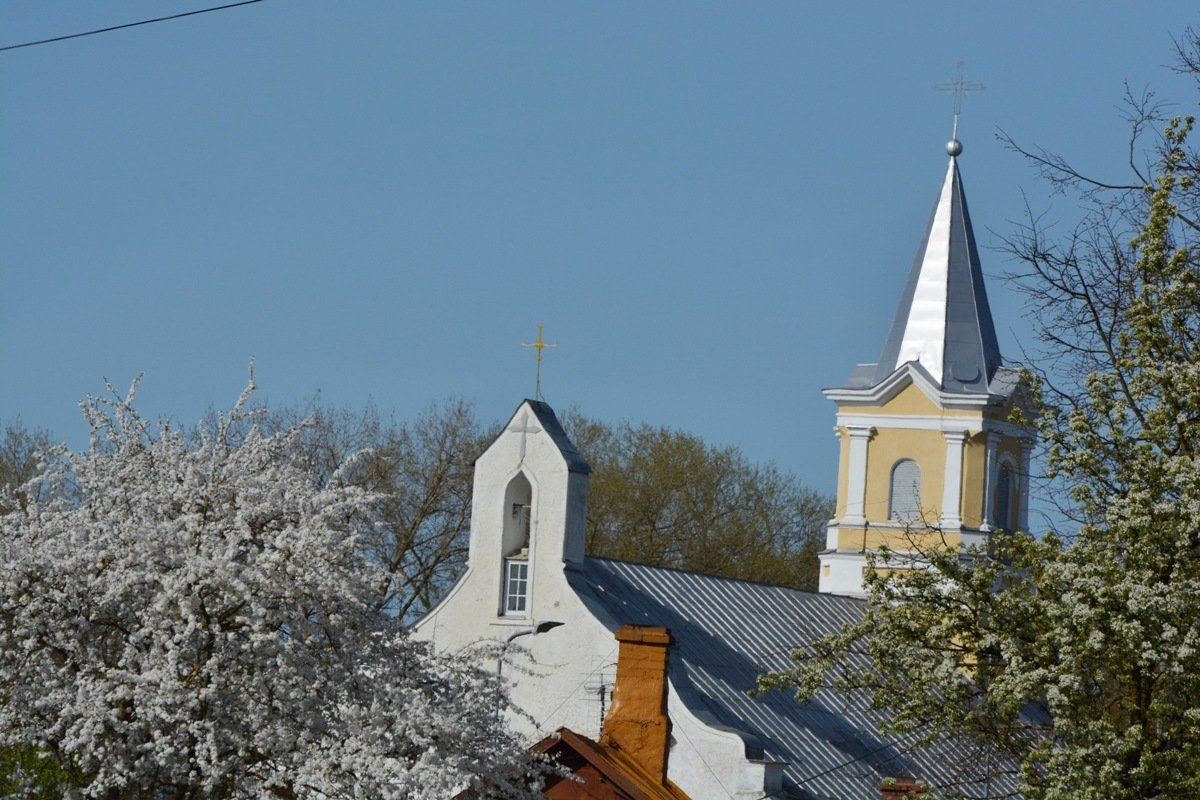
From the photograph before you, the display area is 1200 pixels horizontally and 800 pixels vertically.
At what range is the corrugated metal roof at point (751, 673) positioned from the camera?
28.3 m

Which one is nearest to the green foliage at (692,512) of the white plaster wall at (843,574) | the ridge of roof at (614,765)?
the white plaster wall at (843,574)

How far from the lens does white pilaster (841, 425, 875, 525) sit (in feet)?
133

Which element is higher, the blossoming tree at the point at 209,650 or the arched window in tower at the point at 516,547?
the arched window in tower at the point at 516,547

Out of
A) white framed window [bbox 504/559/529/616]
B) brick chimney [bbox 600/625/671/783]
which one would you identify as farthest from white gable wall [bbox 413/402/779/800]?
brick chimney [bbox 600/625/671/783]

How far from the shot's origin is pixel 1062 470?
16.0 meters

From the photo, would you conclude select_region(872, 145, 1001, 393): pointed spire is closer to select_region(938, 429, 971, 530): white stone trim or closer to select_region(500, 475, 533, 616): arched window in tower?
select_region(938, 429, 971, 530): white stone trim

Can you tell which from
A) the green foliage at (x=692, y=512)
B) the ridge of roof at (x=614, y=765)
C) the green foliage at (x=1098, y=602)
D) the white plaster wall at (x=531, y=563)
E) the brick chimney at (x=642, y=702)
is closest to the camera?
the green foliage at (x=1098, y=602)

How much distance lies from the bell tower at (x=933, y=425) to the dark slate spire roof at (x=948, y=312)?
20 mm

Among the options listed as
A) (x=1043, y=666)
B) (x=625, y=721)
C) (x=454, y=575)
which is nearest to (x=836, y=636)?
(x=1043, y=666)

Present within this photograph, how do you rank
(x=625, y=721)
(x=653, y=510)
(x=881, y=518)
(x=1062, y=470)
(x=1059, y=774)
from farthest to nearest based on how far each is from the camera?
1. (x=653, y=510)
2. (x=881, y=518)
3. (x=625, y=721)
4. (x=1062, y=470)
5. (x=1059, y=774)

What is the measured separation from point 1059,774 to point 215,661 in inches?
244

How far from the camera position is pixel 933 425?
131 feet

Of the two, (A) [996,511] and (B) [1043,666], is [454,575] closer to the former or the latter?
(A) [996,511]

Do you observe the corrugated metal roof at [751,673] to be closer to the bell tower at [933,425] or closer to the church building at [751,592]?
the church building at [751,592]
